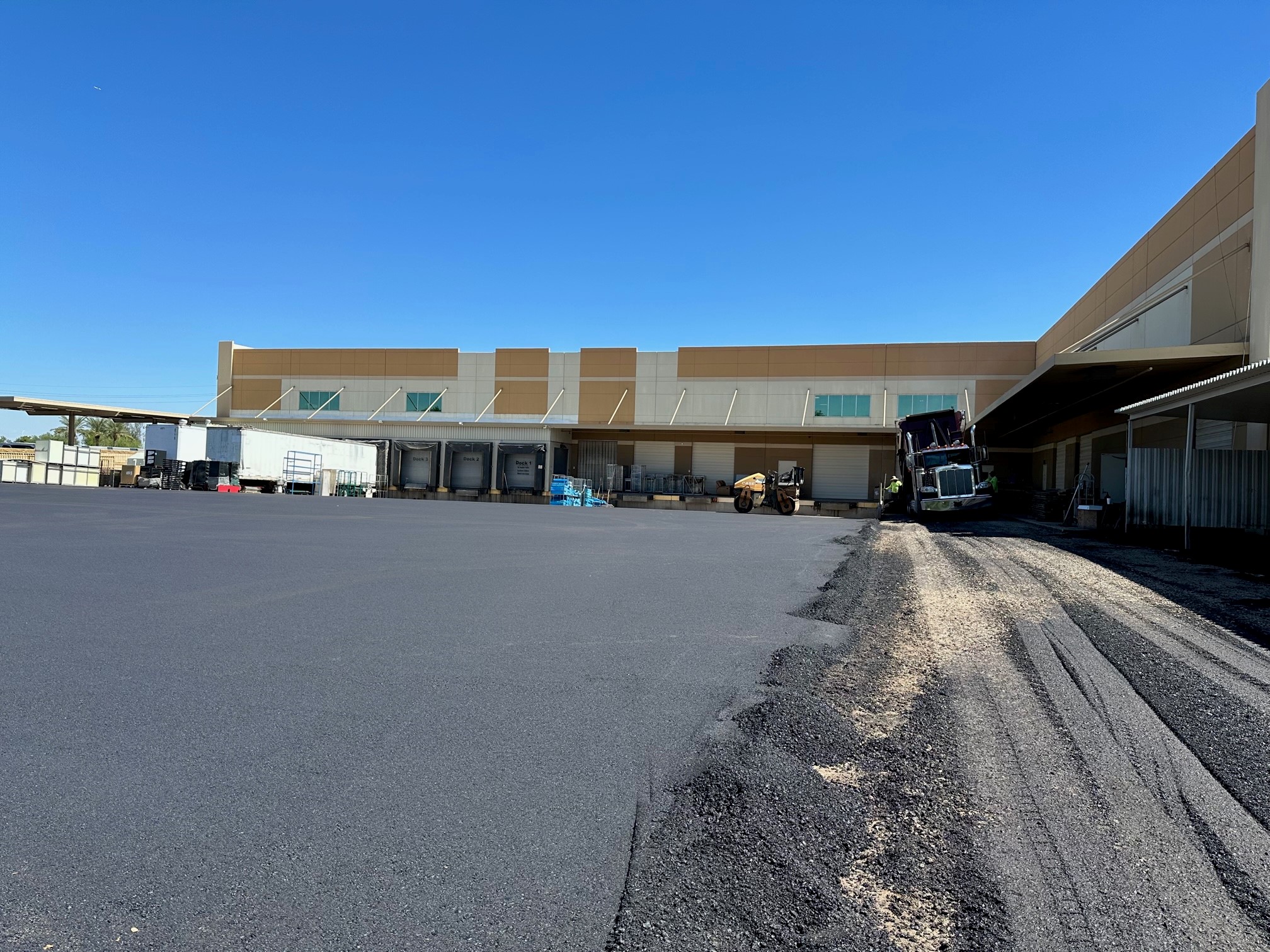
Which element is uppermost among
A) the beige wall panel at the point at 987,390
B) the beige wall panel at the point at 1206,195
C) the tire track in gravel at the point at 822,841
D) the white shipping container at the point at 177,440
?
the beige wall panel at the point at 1206,195

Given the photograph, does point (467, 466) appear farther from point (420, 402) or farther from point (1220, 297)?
point (1220, 297)

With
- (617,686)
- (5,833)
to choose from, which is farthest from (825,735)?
(5,833)

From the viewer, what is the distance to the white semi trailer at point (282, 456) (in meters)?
41.9

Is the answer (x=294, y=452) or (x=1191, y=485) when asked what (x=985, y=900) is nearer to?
(x=1191, y=485)

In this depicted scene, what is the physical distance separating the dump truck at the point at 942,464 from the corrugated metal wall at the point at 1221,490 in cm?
895

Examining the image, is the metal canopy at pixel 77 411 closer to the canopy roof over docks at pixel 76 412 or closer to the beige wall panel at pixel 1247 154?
the canopy roof over docks at pixel 76 412

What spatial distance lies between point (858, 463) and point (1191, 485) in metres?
33.6

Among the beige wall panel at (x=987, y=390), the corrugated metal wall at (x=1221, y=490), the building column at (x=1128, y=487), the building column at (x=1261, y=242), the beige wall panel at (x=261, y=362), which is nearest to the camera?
the corrugated metal wall at (x=1221, y=490)

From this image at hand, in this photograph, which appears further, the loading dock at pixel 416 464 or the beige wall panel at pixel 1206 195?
the loading dock at pixel 416 464

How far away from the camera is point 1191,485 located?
17.1 m

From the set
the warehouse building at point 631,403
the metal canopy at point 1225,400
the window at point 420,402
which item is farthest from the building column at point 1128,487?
the window at point 420,402

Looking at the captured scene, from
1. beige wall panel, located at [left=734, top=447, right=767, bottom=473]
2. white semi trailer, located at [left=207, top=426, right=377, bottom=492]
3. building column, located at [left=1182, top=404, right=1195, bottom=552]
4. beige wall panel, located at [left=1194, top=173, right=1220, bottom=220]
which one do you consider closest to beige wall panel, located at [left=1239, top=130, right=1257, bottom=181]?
beige wall panel, located at [left=1194, top=173, right=1220, bottom=220]

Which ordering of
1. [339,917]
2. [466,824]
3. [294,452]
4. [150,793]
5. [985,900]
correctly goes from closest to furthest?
[339,917] → [985,900] → [466,824] → [150,793] → [294,452]

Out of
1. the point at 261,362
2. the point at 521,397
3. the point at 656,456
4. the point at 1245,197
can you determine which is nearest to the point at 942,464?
the point at 1245,197
